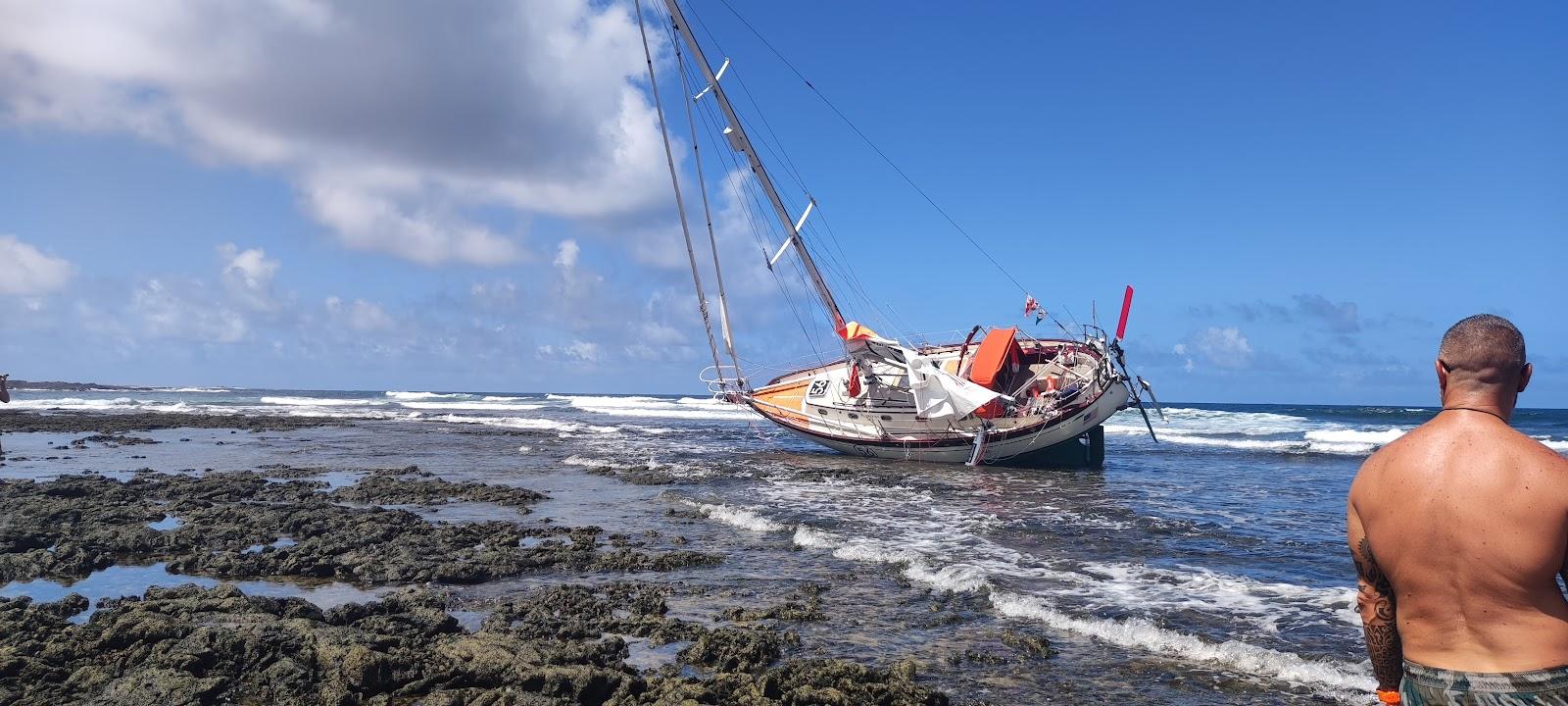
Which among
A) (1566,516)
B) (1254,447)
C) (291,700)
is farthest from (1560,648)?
(1254,447)

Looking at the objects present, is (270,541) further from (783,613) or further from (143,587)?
(783,613)

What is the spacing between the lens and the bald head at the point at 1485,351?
9.76 ft

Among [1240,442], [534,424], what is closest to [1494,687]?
[1240,442]

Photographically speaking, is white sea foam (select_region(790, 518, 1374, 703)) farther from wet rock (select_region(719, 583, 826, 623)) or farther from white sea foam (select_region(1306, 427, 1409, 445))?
white sea foam (select_region(1306, 427, 1409, 445))

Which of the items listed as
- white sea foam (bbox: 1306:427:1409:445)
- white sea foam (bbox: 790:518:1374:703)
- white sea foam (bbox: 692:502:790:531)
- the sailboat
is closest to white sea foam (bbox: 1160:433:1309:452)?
white sea foam (bbox: 1306:427:1409:445)

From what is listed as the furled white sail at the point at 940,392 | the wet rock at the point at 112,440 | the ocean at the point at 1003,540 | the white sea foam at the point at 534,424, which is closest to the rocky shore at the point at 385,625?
the ocean at the point at 1003,540

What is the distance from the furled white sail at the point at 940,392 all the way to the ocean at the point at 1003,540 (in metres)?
1.93

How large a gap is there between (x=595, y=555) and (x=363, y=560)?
305cm

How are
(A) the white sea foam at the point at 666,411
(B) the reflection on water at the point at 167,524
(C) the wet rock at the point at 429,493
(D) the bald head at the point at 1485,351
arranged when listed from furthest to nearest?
(A) the white sea foam at the point at 666,411 → (C) the wet rock at the point at 429,493 → (B) the reflection on water at the point at 167,524 → (D) the bald head at the point at 1485,351

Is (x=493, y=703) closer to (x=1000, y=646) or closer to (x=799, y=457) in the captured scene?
(x=1000, y=646)

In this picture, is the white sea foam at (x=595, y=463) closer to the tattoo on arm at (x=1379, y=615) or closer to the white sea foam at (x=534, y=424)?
the white sea foam at (x=534, y=424)

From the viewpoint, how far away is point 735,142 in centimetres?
2742

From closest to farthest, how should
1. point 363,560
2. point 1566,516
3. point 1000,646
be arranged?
1. point 1566,516
2. point 1000,646
3. point 363,560

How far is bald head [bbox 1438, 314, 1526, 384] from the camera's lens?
297 centimetres
